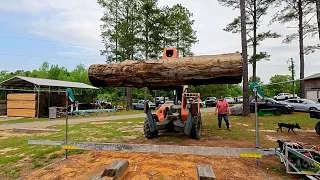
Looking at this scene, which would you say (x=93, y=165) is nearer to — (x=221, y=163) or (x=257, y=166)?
(x=221, y=163)

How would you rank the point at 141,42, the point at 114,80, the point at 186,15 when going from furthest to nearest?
1. the point at 186,15
2. the point at 141,42
3. the point at 114,80

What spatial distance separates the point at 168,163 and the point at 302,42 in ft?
64.5

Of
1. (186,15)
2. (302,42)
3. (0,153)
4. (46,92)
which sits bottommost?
(0,153)

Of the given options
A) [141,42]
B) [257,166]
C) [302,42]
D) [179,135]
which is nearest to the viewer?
[257,166]

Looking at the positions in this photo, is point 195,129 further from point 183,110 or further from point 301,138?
point 301,138

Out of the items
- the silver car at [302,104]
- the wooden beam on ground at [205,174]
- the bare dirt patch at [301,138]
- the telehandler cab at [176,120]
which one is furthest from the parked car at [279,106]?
the wooden beam on ground at [205,174]

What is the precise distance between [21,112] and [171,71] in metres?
18.7

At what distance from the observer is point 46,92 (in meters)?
21.0

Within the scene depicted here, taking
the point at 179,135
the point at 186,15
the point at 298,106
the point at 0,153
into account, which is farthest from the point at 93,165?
the point at 186,15

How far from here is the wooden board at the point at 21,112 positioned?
19.6 m

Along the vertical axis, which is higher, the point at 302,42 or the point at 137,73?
the point at 302,42

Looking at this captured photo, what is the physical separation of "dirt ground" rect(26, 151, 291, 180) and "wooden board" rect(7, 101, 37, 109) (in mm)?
15828

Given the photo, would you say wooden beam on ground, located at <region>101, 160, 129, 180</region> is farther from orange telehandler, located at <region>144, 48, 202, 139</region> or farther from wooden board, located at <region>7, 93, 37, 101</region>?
wooden board, located at <region>7, 93, 37, 101</region>

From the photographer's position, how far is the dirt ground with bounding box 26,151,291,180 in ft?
15.1
